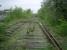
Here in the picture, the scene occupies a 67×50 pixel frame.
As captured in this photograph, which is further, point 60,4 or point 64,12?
point 60,4

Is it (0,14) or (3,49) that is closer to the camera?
(3,49)

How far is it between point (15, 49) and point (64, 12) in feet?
36.2

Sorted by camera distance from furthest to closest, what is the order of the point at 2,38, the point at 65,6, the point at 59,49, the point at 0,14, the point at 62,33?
the point at 0,14
the point at 65,6
the point at 62,33
the point at 2,38
the point at 59,49

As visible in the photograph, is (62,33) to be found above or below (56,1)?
below

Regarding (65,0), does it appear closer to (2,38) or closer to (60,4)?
(60,4)

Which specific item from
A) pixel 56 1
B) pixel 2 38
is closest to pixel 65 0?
pixel 56 1

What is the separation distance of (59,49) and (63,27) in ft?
18.8

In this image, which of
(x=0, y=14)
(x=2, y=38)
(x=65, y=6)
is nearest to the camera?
(x=2, y=38)

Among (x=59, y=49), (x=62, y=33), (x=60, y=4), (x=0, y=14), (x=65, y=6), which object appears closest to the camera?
(x=59, y=49)

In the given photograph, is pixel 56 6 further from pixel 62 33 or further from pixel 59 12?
pixel 62 33

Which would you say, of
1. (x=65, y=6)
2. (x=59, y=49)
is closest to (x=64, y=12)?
(x=65, y=6)

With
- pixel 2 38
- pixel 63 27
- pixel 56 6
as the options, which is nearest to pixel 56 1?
pixel 56 6

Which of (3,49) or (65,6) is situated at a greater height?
(65,6)

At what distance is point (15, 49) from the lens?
7.48 metres
